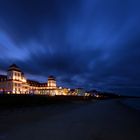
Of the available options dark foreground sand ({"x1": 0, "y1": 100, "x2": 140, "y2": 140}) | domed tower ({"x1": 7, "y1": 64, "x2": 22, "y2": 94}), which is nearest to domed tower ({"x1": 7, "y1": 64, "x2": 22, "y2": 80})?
domed tower ({"x1": 7, "y1": 64, "x2": 22, "y2": 94})

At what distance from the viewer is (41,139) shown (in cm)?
1130

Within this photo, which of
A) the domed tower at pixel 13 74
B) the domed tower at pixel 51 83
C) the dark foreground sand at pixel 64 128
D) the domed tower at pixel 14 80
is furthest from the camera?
the domed tower at pixel 51 83

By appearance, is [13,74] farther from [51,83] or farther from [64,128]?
[64,128]

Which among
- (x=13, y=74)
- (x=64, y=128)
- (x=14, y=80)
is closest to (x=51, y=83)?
(x=13, y=74)

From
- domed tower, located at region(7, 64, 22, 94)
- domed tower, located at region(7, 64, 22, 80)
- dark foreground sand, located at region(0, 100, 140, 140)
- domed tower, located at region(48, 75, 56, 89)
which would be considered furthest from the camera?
domed tower, located at region(48, 75, 56, 89)

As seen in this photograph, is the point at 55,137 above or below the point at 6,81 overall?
below

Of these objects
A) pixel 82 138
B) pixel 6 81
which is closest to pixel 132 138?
pixel 82 138

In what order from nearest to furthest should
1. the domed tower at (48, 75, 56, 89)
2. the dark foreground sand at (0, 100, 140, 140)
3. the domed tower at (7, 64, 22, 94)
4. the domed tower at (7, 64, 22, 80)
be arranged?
the dark foreground sand at (0, 100, 140, 140) < the domed tower at (7, 64, 22, 94) < the domed tower at (7, 64, 22, 80) < the domed tower at (48, 75, 56, 89)

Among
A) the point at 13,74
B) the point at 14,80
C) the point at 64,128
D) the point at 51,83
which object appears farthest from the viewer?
the point at 51,83

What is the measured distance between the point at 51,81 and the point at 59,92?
577 inches

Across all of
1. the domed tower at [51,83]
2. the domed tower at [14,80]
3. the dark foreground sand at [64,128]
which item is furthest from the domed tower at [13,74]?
the dark foreground sand at [64,128]

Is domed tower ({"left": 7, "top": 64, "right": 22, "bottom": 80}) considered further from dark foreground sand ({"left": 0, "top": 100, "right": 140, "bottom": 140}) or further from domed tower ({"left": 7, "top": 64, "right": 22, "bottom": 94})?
dark foreground sand ({"left": 0, "top": 100, "right": 140, "bottom": 140})

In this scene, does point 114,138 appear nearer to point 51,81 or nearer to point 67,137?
point 67,137

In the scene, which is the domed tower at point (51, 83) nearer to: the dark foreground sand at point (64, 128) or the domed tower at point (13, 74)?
the domed tower at point (13, 74)
